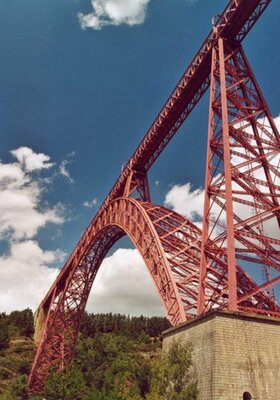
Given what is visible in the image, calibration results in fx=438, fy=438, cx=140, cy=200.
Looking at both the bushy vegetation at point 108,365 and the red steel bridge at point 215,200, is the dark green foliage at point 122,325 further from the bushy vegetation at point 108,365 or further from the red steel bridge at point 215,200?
the red steel bridge at point 215,200

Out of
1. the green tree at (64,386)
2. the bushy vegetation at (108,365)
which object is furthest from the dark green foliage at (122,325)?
the green tree at (64,386)

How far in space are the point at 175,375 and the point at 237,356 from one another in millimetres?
1994

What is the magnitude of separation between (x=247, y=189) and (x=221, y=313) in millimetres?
5260

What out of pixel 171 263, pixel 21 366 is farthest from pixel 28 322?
pixel 171 263

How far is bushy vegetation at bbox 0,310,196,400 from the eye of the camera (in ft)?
39.4

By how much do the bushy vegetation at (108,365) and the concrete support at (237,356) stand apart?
599mm

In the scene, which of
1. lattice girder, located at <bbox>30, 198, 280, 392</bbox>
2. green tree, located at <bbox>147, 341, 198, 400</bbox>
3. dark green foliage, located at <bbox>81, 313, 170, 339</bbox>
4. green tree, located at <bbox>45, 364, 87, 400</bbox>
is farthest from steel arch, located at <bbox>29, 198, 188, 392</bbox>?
dark green foliage, located at <bbox>81, 313, 170, 339</bbox>

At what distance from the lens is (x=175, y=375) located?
11.9 metres

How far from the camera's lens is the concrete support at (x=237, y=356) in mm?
10594

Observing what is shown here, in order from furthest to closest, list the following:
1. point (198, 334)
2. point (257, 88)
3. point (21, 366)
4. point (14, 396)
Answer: point (21, 366) < point (14, 396) < point (257, 88) < point (198, 334)

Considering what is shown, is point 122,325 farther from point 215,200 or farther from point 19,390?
point 215,200

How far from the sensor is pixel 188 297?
58.1 ft

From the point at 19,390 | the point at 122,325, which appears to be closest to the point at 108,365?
the point at 19,390

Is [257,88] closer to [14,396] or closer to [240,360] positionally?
[240,360]
